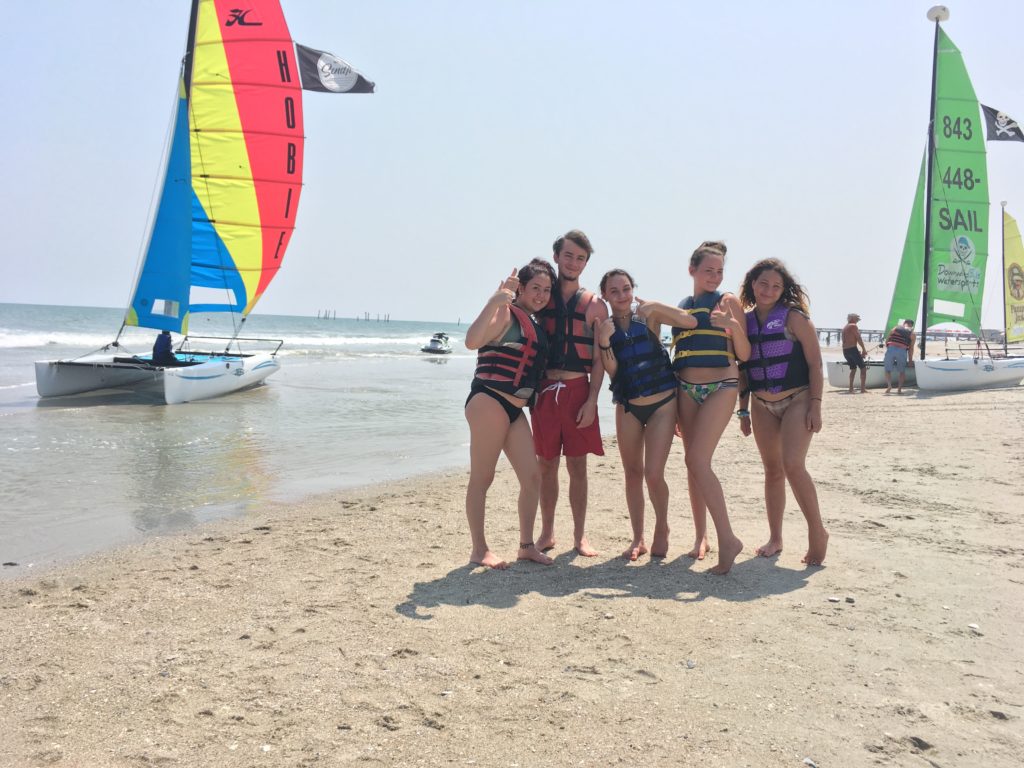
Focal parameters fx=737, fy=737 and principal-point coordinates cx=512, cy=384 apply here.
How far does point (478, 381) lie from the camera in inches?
166

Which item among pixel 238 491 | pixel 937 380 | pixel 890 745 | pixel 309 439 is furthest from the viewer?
pixel 937 380

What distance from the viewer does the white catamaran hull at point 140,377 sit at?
13.7m

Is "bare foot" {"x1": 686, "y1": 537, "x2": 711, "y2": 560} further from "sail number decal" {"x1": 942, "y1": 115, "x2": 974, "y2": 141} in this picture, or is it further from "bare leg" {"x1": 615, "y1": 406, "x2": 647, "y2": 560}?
"sail number decal" {"x1": 942, "y1": 115, "x2": 974, "y2": 141}

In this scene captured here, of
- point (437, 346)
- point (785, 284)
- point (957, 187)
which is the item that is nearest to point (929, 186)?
point (957, 187)

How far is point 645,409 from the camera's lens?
14.1ft

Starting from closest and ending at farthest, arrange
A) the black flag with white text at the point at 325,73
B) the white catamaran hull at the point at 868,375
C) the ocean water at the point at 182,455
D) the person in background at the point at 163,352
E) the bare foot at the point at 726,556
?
1. the bare foot at the point at 726,556
2. the ocean water at the point at 182,455
3. the person in background at the point at 163,352
4. the black flag with white text at the point at 325,73
5. the white catamaran hull at the point at 868,375

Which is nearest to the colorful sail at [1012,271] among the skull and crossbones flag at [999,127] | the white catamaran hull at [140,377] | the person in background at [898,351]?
the skull and crossbones flag at [999,127]

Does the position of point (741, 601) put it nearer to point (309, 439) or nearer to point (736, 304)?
point (736, 304)

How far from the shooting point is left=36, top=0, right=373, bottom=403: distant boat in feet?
51.5

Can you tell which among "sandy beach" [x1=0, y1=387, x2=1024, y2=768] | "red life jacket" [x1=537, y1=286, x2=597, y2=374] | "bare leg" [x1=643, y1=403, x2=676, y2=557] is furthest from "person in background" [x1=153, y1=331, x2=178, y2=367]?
"bare leg" [x1=643, y1=403, x2=676, y2=557]

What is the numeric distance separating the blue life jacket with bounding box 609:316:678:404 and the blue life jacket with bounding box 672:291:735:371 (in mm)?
119

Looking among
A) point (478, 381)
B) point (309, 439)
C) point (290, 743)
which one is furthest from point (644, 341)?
point (309, 439)

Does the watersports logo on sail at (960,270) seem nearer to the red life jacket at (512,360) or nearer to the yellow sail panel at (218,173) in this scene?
the yellow sail panel at (218,173)

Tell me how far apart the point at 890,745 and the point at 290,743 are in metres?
1.94
